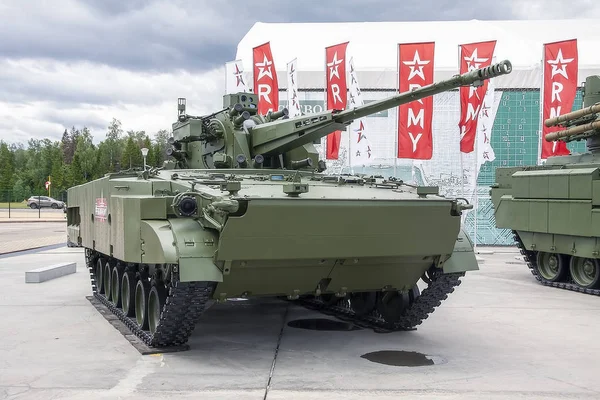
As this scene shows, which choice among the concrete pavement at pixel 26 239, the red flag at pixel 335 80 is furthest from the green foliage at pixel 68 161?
the red flag at pixel 335 80

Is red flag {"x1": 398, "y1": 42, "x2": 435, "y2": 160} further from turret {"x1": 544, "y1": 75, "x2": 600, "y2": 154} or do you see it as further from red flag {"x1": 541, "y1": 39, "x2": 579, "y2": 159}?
turret {"x1": 544, "y1": 75, "x2": 600, "y2": 154}

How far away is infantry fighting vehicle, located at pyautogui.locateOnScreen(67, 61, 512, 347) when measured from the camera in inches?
305

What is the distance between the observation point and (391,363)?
8.27 meters

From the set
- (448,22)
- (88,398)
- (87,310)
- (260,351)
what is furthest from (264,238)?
(448,22)

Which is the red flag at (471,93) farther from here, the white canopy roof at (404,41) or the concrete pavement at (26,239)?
the concrete pavement at (26,239)

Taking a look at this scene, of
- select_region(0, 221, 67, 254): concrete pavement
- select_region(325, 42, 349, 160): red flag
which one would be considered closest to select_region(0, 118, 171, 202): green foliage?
select_region(0, 221, 67, 254): concrete pavement

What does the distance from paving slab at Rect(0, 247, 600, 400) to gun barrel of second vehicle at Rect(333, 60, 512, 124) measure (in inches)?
121

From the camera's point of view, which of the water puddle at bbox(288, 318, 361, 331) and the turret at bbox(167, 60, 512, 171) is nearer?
the turret at bbox(167, 60, 512, 171)

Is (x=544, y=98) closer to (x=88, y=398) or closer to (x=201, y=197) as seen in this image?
(x=201, y=197)

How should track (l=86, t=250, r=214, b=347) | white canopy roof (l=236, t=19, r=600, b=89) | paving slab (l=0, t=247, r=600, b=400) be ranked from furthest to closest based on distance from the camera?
white canopy roof (l=236, t=19, r=600, b=89) → track (l=86, t=250, r=214, b=347) → paving slab (l=0, t=247, r=600, b=400)

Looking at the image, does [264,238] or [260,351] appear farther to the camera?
[260,351]

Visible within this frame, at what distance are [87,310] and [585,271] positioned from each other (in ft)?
34.9

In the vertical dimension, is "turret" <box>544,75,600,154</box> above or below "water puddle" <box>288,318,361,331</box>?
above

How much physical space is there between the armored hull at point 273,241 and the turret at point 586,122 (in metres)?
7.16
